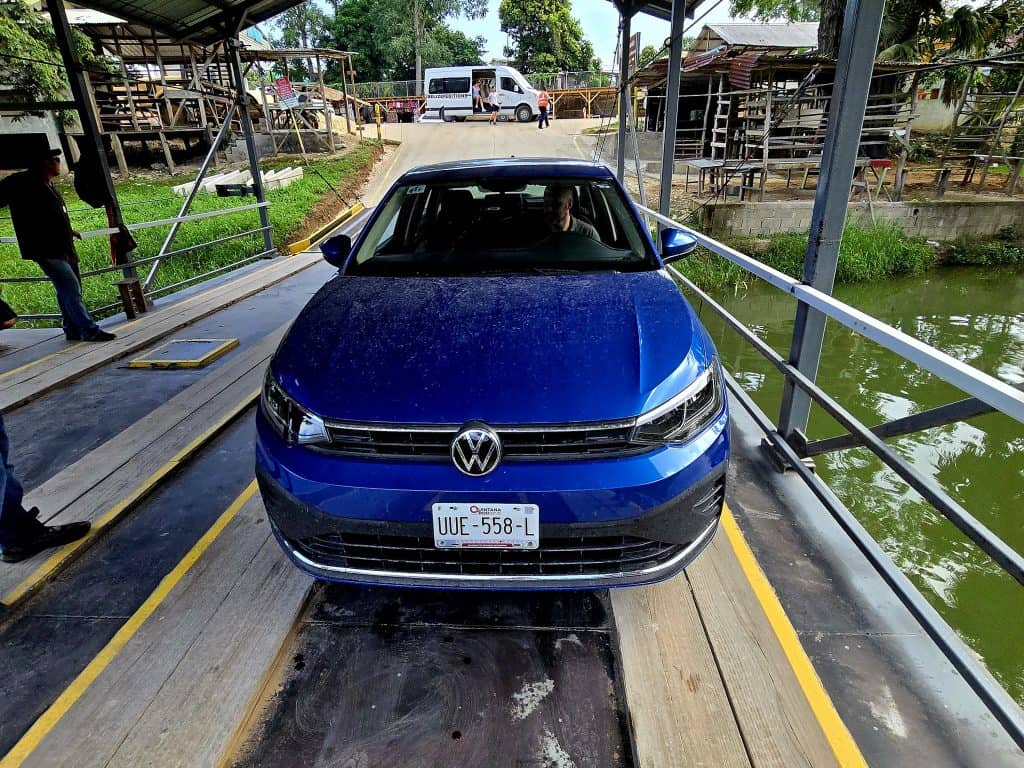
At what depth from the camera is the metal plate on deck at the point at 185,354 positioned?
434cm

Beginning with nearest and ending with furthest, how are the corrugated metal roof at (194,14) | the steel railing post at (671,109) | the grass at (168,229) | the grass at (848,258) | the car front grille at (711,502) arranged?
the car front grille at (711,502), the corrugated metal roof at (194,14), the steel railing post at (671,109), the grass at (168,229), the grass at (848,258)

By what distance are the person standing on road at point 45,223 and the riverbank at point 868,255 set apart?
321 inches

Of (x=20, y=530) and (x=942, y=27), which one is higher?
(x=942, y=27)

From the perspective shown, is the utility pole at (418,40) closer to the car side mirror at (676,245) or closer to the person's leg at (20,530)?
the car side mirror at (676,245)

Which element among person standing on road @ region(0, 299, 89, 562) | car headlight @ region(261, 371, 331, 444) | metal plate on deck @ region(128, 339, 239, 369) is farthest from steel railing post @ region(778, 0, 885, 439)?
metal plate on deck @ region(128, 339, 239, 369)

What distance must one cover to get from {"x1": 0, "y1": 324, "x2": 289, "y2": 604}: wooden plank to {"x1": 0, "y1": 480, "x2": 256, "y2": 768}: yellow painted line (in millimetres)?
470

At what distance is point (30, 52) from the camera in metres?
14.1

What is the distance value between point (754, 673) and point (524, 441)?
38.9 inches

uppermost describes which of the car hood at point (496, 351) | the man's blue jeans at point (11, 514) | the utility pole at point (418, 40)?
the utility pole at point (418, 40)

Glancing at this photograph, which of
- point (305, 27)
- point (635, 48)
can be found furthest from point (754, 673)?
point (305, 27)

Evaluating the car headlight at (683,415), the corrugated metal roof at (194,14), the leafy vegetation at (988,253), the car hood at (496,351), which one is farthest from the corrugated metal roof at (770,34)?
the car headlight at (683,415)

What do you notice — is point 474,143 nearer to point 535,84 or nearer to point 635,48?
point 635,48

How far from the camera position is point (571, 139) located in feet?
67.2

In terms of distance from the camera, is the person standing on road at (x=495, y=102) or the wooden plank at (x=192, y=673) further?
the person standing on road at (x=495, y=102)
